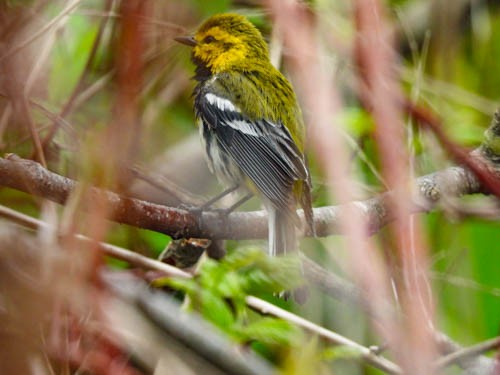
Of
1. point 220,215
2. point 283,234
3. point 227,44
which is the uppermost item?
point 227,44

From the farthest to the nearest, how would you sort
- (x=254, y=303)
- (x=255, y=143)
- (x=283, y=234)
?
(x=255, y=143) → (x=283, y=234) → (x=254, y=303)

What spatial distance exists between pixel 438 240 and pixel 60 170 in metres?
1.52

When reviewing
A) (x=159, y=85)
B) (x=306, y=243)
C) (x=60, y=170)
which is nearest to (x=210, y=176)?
(x=159, y=85)

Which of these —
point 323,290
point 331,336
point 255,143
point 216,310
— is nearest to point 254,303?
point 331,336

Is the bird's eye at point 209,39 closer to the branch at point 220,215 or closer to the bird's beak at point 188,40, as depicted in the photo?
the bird's beak at point 188,40

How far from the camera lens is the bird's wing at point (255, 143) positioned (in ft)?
10.5

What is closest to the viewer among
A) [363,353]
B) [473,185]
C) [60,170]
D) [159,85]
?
[363,353]

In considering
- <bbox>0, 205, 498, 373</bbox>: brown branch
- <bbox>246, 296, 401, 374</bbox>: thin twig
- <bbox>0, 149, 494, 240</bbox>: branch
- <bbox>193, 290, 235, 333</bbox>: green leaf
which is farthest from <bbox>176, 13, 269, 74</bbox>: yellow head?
<bbox>193, 290, 235, 333</bbox>: green leaf

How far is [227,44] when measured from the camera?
144 inches

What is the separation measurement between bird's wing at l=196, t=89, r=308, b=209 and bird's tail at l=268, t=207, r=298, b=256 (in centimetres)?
20

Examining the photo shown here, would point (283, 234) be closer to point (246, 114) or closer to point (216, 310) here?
point (246, 114)

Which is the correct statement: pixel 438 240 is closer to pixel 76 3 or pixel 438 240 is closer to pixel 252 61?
pixel 252 61

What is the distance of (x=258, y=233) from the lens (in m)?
3.14

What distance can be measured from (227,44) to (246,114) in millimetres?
344
